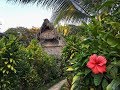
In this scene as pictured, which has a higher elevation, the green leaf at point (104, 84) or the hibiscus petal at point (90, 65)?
the hibiscus petal at point (90, 65)

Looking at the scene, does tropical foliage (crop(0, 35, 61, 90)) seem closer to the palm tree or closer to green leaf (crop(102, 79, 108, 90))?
the palm tree

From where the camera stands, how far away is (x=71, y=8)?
9562 mm

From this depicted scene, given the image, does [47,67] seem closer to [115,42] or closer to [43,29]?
[43,29]

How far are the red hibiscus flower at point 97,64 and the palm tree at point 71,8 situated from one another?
15.8 feet

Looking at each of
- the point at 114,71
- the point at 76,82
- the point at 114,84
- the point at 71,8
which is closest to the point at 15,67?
the point at 71,8

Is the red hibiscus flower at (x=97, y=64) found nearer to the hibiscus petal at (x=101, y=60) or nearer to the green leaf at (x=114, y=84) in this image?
the hibiscus petal at (x=101, y=60)

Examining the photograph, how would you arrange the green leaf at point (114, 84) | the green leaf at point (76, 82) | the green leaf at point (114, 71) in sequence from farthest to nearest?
the green leaf at point (76, 82)
the green leaf at point (114, 71)
the green leaf at point (114, 84)

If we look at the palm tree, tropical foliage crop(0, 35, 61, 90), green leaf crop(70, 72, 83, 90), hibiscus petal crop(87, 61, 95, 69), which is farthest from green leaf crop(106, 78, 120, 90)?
→ tropical foliage crop(0, 35, 61, 90)

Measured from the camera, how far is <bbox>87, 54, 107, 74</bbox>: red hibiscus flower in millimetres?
3762

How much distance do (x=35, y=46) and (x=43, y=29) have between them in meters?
5.61

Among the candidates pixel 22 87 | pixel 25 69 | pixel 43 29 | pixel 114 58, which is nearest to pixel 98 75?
pixel 114 58

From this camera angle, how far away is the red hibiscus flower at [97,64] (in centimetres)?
376

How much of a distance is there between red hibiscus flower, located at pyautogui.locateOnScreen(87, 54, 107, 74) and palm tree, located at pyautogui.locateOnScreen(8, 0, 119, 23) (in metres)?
4.81

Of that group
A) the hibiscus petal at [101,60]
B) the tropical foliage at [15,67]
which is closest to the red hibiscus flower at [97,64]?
the hibiscus petal at [101,60]
